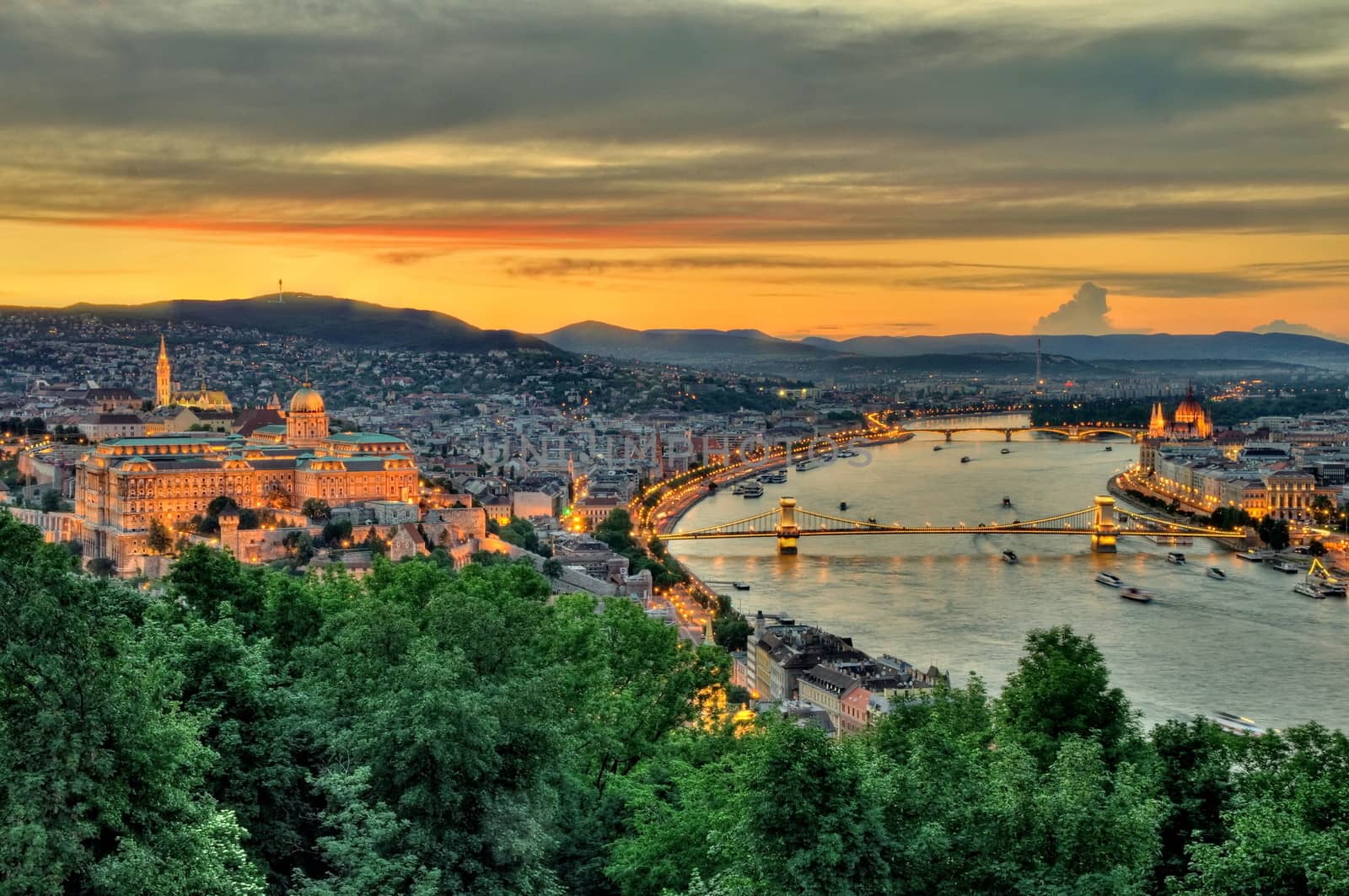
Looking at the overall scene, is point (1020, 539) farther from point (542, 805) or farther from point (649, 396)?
point (649, 396)

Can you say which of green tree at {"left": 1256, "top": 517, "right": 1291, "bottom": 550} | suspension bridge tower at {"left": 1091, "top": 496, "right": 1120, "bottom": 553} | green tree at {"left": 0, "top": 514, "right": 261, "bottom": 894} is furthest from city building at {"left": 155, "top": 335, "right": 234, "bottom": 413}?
green tree at {"left": 0, "top": 514, "right": 261, "bottom": 894}

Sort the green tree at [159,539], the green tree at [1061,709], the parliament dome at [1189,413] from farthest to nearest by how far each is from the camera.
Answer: the parliament dome at [1189,413]
the green tree at [159,539]
the green tree at [1061,709]

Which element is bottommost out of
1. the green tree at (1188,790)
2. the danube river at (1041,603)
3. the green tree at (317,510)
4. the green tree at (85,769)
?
the danube river at (1041,603)

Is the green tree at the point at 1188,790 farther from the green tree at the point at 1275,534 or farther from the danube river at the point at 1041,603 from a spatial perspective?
the green tree at the point at 1275,534

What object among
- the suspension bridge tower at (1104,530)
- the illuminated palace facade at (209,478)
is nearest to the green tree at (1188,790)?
the illuminated palace facade at (209,478)

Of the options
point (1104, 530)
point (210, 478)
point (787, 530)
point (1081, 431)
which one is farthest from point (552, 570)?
point (1081, 431)

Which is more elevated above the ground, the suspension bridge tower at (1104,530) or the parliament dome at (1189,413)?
the parliament dome at (1189,413)
